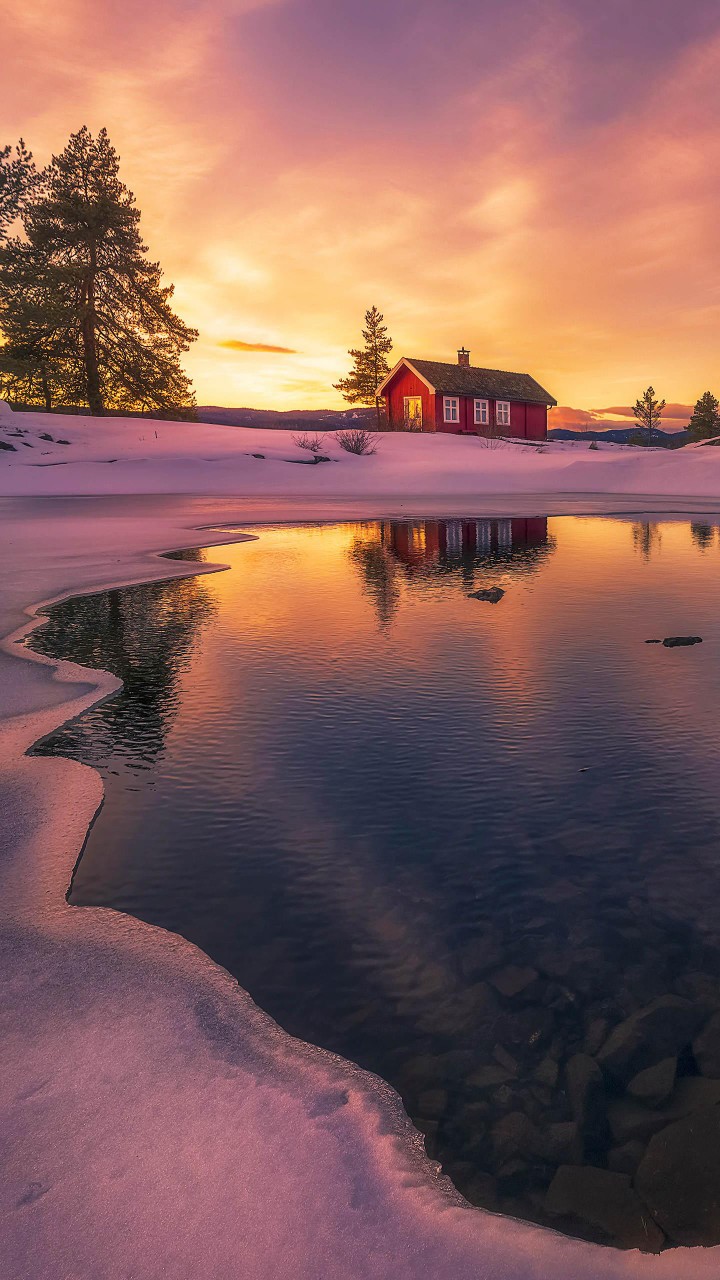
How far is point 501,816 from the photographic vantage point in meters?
3.52

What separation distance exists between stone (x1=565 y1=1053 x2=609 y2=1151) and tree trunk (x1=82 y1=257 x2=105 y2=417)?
39114 millimetres

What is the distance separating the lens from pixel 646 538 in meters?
13.8

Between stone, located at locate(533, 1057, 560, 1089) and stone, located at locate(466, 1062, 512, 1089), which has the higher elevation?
stone, located at locate(466, 1062, 512, 1089)

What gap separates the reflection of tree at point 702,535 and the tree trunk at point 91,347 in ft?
98.8

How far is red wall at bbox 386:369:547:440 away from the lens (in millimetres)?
45656

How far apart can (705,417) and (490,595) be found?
8051cm

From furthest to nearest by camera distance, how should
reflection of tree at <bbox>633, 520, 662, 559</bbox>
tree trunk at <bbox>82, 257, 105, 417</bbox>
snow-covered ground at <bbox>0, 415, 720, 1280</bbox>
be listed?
tree trunk at <bbox>82, 257, 105, 417</bbox> → reflection of tree at <bbox>633, 520, 662, 559</bbox> → snow-covered ground at <bbox>0, 415, 720, 1280</bbox>

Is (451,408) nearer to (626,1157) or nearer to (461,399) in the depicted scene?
(461,399)

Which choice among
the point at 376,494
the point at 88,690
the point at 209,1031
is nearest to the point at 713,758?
the point at 209,1031

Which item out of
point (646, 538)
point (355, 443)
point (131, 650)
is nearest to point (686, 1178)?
point (131, 650)

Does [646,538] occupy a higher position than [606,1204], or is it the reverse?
[646,538]

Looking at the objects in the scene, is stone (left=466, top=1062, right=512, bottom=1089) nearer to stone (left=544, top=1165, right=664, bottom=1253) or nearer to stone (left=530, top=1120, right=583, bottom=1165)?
stone (left=530, top=1120, right=583, bottom=1165)

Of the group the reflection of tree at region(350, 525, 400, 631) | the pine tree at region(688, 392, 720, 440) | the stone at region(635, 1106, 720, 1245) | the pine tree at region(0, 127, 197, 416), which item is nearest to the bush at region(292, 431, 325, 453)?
the pine tree at region(0, 127, 197, 416)

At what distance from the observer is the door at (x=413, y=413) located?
45969 mm
